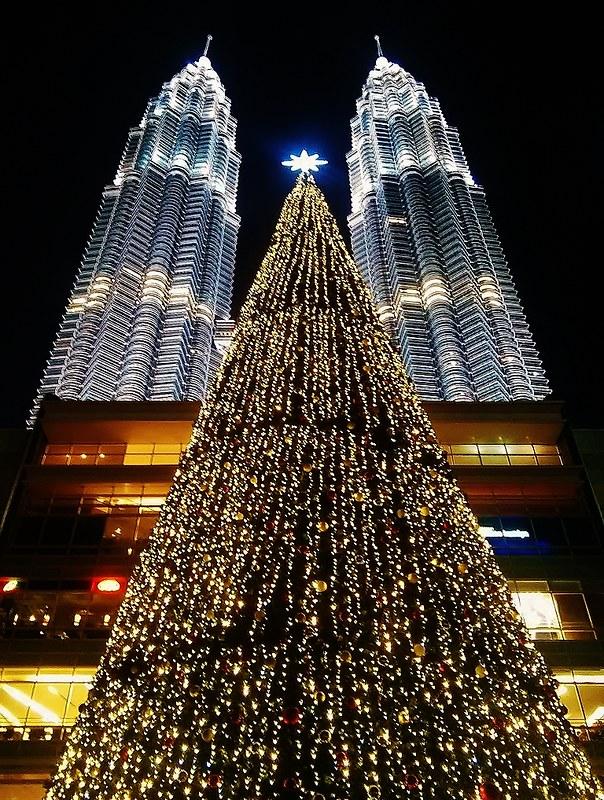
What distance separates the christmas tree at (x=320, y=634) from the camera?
290 inches

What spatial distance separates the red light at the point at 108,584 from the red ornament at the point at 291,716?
430 inches

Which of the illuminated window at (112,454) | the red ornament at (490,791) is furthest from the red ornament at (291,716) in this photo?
the illuminated window at (112,454)

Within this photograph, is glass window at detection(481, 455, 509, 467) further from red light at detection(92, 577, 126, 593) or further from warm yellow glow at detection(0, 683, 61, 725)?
warm yellow glow at detection(0, 683, 61, 725)

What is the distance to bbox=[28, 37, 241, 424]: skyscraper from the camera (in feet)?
123

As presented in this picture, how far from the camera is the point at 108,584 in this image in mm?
17672

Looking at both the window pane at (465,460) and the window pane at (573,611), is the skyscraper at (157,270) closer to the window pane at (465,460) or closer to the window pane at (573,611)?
the window pane at (465,460)

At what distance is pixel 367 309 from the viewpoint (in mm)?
11766

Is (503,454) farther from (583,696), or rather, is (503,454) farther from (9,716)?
(9,716)

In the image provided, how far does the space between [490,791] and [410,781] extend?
84cm

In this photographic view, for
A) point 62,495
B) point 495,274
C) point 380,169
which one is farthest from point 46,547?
point 380,169

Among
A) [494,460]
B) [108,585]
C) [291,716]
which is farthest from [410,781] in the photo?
[494,460]

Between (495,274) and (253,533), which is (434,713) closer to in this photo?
(253,533)

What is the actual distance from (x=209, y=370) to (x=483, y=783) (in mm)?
35023

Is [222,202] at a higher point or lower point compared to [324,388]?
higher
